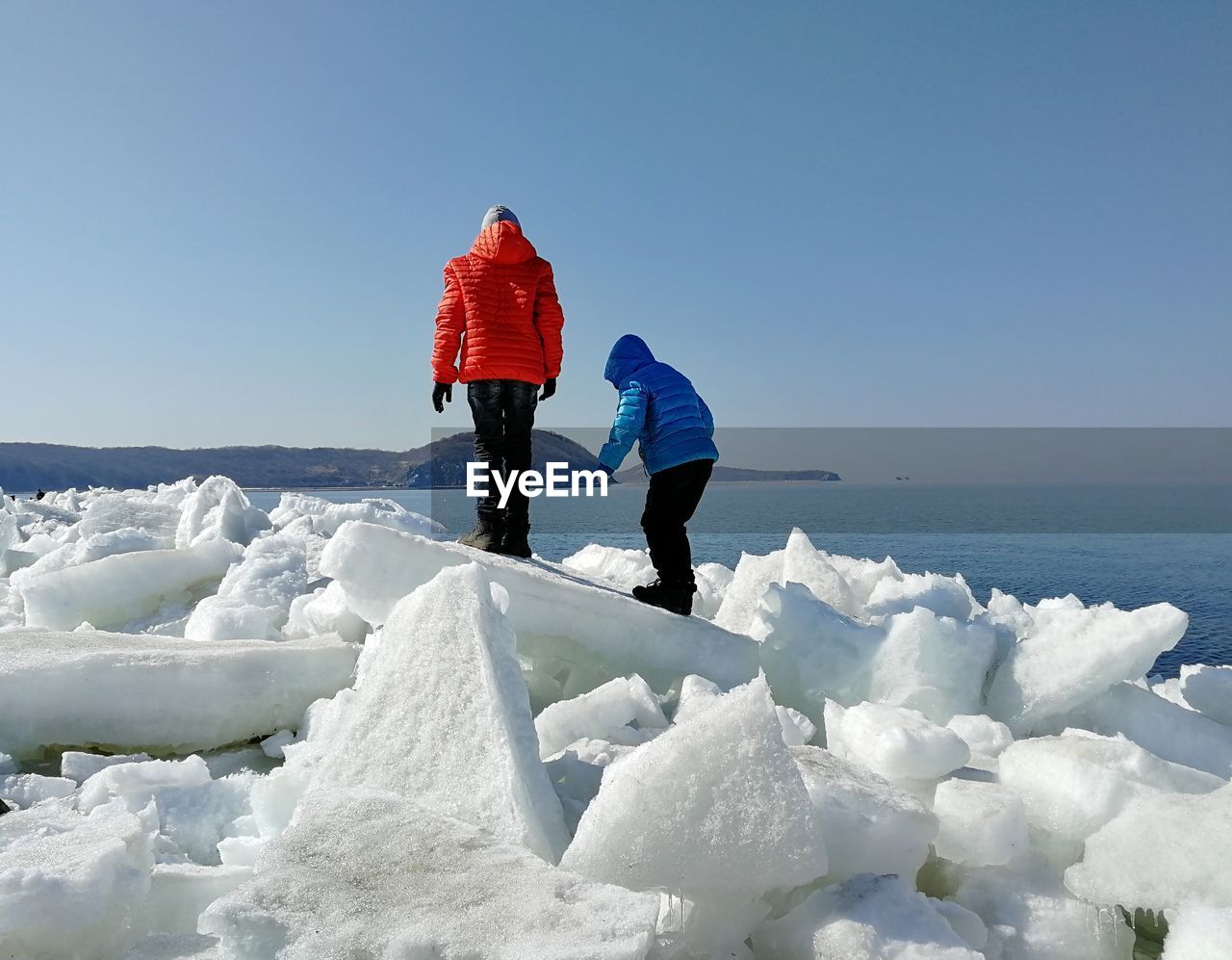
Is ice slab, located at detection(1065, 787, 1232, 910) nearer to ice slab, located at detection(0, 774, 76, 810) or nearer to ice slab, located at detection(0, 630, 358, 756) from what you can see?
ice slab, located at detection(0, 630, 358, 756)

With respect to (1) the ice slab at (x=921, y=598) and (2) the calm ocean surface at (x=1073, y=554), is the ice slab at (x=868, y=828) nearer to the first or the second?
(1) the ice slab at (x=921, y=598)

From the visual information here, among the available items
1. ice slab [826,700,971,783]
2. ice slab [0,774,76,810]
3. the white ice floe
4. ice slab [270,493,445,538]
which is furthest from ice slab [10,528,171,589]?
ice slab [826,700,971,783]

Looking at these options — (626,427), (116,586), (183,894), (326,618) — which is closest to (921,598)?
(626,427)

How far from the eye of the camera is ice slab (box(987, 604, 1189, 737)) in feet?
8.25

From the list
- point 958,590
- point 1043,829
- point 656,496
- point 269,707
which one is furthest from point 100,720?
point 958,590

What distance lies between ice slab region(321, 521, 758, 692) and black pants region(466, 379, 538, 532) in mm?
1146

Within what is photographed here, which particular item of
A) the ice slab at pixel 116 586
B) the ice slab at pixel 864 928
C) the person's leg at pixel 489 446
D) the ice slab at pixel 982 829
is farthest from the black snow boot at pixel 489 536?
the ice slab at pixel 864 928

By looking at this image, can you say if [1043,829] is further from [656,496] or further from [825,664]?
[656,496]

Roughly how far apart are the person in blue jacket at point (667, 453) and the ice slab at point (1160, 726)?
5.44 ft

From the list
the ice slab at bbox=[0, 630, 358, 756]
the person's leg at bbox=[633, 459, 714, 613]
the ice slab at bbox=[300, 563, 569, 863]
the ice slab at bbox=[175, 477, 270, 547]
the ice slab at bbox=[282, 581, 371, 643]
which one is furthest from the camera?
the ice slab at bbox=[175, 477, 270, 547]

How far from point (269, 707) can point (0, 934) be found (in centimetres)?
141

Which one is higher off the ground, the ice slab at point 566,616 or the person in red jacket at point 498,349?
the person in red jacket at point 498,349

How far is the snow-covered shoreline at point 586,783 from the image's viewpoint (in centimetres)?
134

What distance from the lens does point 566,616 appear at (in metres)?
3.00
